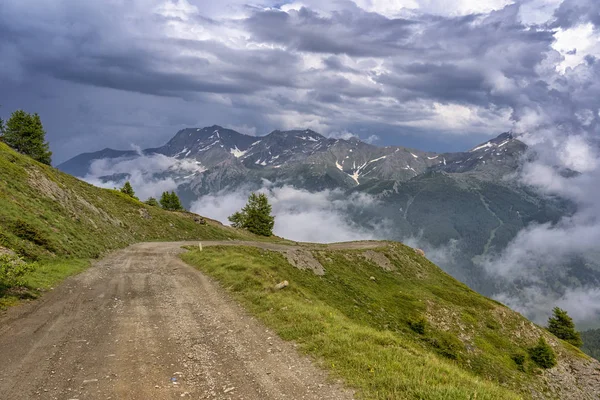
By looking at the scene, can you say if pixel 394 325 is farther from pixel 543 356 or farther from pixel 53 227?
pixel 53 227

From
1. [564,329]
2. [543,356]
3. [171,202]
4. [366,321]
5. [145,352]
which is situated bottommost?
[564,329]

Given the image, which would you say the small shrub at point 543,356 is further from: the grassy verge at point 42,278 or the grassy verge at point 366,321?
the grassy verge at point 42,278

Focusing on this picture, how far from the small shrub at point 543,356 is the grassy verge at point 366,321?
7.93 meters

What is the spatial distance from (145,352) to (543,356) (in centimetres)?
5437

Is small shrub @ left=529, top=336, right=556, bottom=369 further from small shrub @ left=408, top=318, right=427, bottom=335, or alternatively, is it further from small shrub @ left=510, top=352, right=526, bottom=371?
small shrub @ left=408, top=318, right=427, bottom=335

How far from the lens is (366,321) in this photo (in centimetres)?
3089

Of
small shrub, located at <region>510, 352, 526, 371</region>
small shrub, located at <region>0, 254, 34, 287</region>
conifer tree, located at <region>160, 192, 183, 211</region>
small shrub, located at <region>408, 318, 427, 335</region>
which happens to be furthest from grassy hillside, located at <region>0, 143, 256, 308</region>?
conifer tree, located at <region>160, 192, 183, 211</region>

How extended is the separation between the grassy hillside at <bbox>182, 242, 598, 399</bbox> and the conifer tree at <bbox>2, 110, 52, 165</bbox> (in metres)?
82.0

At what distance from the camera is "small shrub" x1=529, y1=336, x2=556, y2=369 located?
47219 mm

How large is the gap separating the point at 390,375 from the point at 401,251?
191ft

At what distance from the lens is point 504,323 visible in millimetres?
54125

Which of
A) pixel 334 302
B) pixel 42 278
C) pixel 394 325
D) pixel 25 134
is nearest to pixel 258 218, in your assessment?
pixel 25 134

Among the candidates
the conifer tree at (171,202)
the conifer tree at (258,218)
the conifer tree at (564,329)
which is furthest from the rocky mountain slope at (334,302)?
the conifer tree at (171,202)

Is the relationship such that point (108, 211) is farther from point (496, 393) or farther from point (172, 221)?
point (496, 393)
